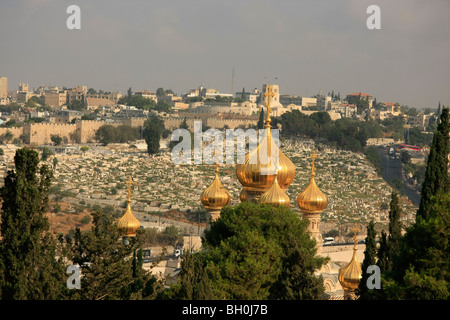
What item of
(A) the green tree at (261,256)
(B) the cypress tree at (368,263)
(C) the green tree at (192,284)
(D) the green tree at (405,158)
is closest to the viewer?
(C) the green tree at (192,284)

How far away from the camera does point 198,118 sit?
3814 inches

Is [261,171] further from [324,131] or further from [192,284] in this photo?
[324,131]

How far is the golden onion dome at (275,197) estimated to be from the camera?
18.8m

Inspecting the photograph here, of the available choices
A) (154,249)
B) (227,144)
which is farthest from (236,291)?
(227,144)

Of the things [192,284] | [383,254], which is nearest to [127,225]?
[192,284]

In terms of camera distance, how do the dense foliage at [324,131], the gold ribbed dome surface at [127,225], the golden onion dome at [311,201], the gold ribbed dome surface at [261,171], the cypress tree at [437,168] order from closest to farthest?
the cypress tree at [437,168], the gold ribbed dome surface at [127,225], the golden onion dome at [311,201], the gold ribbed dome surface at [261,171], the dense foliage at [324,131]

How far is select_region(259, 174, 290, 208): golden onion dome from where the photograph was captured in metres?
18.8

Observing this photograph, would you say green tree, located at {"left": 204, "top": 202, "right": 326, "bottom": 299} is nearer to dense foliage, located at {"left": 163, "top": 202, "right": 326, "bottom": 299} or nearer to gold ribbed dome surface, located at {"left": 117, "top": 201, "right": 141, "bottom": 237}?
dense foliage, located at {"left": 163, "top": 202, "right": 326, "bottom": 299}

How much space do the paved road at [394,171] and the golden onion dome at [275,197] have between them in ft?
130

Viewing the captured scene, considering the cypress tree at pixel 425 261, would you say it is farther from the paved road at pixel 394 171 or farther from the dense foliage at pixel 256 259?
the paved road at pixel 394 171

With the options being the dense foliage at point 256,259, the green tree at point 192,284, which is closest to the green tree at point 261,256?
the dense foliage at point 256,259

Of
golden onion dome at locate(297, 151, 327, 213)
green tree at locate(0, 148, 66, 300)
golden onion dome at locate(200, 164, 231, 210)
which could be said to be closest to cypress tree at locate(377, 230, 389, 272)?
golden onion dome at locate(297, 151, 327, 213)

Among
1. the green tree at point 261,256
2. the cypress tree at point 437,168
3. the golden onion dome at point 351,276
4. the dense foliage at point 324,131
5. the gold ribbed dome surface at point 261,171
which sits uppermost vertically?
the cypress tree at point 437,168

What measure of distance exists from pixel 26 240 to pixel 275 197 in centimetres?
706
